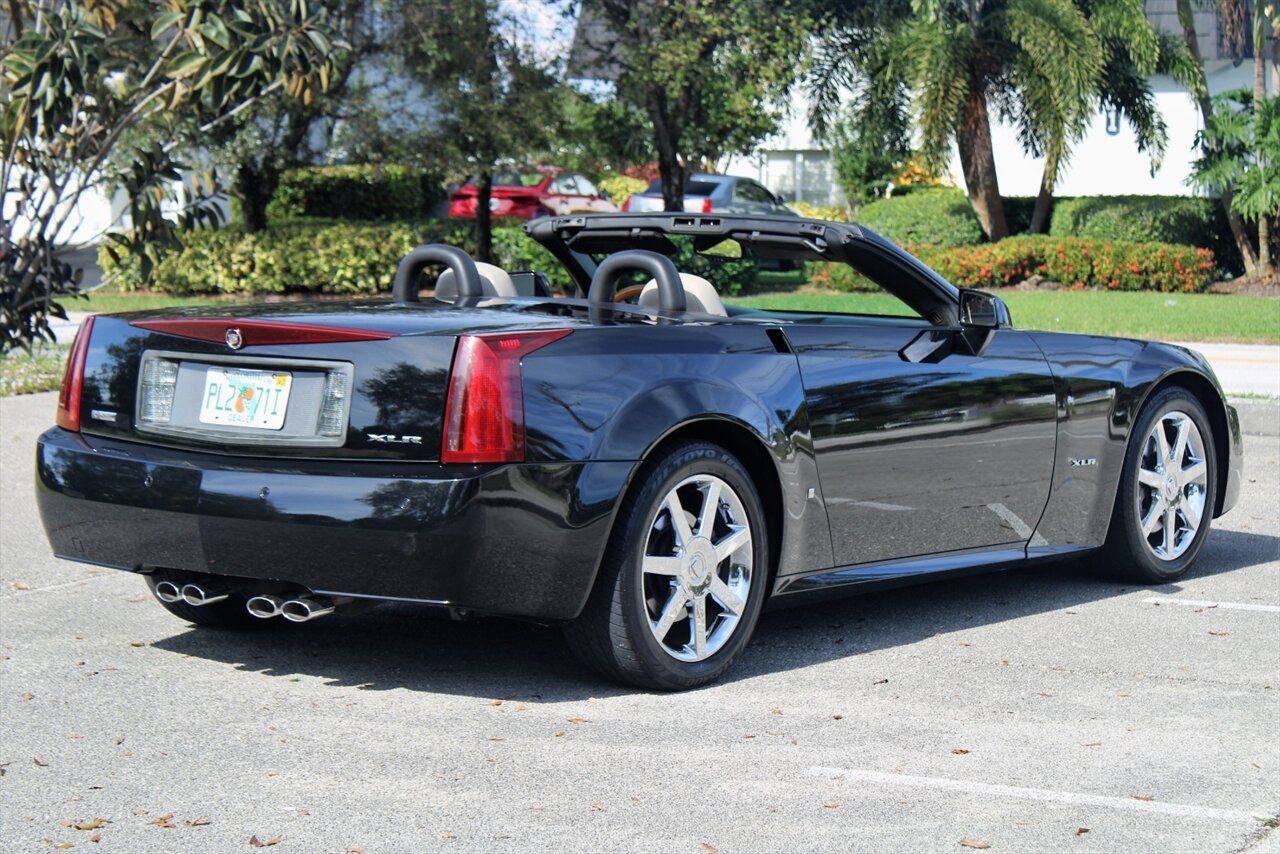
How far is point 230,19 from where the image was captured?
1166cm

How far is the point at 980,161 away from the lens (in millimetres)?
25828

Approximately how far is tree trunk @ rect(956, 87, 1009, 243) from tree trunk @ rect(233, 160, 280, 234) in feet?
31.6

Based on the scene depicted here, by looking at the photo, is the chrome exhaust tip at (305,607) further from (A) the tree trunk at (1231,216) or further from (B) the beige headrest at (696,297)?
(A) the tree trunk at (1231,216)

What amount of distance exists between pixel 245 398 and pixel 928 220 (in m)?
22.1

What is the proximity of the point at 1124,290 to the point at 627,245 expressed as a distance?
59.6ft

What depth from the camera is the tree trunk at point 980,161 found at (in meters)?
25.7

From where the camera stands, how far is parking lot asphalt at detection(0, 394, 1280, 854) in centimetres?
392

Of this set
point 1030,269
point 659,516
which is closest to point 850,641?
point 659,516

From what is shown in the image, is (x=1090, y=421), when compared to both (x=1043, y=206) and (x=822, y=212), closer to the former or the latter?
(x=1043, y=206)

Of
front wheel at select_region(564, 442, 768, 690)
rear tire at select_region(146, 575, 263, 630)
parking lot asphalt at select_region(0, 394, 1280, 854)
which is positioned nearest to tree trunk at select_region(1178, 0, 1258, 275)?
parking lot asphalt at select_region(0, 394, 1280, 854)

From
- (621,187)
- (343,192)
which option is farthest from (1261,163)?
(621,187)

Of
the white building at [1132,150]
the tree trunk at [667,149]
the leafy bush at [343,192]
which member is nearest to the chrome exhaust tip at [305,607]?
the tree trunk at [667,149]

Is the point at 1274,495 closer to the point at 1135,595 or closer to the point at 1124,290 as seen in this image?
the point at 1135,595

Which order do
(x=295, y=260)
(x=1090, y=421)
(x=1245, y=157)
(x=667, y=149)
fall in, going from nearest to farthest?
(x=1090, y=421), (x=295, y=260), (x=1245, y=157), (x=667, y=149)
